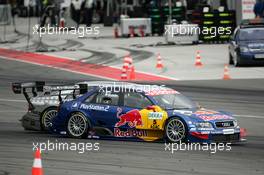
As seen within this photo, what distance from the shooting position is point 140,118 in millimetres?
17578

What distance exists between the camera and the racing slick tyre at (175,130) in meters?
17.0

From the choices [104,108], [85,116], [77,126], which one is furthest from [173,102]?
[77,126]

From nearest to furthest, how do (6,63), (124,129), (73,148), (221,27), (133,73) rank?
(73,148), (124,129), (133,73), (6,63), (221,27)

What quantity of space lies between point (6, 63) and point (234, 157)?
2156 centimetres

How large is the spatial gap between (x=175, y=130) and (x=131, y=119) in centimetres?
97

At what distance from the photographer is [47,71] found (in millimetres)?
33188

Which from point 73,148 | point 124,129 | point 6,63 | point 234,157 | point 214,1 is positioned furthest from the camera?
point 214,1

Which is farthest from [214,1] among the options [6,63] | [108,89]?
[108,89]

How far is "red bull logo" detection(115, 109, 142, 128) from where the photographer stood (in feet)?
57.7

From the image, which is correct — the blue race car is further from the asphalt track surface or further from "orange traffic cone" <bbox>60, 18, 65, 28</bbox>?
"orange traffic cone" <bbox>60, 18, 65, 28</bbox>

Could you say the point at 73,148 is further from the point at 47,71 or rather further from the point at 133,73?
the point at 47,71

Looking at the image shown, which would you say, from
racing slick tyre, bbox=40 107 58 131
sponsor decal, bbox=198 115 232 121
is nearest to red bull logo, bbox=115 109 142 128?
sponsor decal, bbox=198 115 232 121

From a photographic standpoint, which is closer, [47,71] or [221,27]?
[47,71]

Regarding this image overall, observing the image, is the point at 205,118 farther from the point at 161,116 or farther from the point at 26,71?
the point at 26,71
